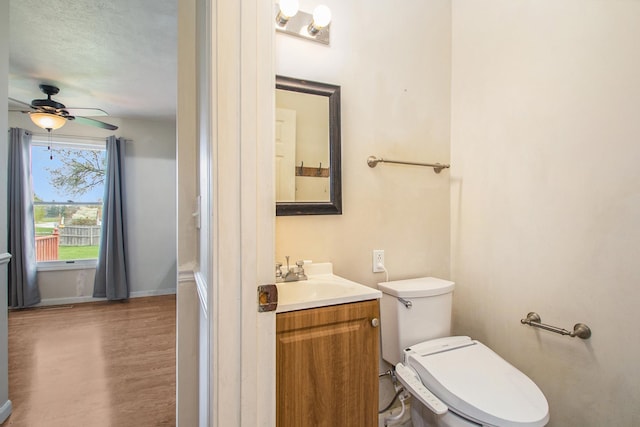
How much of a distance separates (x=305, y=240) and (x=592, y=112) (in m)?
1.33

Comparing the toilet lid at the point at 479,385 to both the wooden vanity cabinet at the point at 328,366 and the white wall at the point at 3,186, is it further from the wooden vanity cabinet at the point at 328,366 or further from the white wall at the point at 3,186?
the white wall at the point at 3,186

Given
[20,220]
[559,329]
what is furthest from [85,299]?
[559,329]

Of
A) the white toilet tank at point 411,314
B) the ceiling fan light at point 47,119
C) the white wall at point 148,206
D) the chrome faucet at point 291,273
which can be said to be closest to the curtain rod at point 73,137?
the white wall at point 148,206

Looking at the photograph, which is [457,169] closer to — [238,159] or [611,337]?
[611,337]

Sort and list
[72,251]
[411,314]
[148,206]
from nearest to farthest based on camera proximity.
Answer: [411,314] → [72,251] → [148,206]

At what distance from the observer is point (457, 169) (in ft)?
6.12

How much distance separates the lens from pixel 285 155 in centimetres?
145

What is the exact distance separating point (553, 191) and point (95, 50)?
3.22 meters

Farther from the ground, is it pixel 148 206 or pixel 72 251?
pixel 148 206

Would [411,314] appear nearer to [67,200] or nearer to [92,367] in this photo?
[92,367]

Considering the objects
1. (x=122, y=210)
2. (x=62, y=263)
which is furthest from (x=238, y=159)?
(x=62, y=263)

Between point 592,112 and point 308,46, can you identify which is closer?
point 592,112

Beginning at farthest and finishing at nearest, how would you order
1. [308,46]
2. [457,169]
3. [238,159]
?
[457,169]
[308,46]
[238,159]

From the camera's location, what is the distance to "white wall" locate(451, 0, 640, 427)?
119cm
